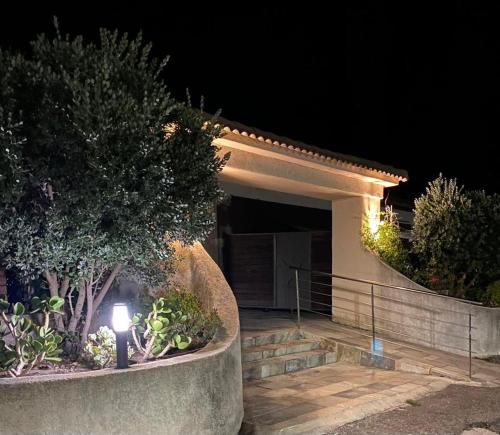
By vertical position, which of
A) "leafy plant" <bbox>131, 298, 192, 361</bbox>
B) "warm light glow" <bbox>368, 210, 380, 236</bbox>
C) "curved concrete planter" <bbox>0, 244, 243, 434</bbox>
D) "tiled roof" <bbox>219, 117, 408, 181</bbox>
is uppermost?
"tiled roof" <bbox>219, 117, 408, 181</bbox>

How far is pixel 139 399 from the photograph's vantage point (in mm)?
4730

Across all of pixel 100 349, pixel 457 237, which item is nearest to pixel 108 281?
pixel 100 349

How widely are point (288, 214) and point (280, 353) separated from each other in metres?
5.46

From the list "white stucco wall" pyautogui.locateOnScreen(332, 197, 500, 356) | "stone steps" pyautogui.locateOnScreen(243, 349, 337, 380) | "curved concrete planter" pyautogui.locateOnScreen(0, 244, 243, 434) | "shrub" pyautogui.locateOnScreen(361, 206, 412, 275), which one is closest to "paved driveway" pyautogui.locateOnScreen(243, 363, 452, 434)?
"stone steps" pyautogui.locateOnScreen(243, 349, 337, 380)

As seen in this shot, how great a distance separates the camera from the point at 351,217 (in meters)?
11.0

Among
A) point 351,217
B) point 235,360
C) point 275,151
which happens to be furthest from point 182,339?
point 351,217

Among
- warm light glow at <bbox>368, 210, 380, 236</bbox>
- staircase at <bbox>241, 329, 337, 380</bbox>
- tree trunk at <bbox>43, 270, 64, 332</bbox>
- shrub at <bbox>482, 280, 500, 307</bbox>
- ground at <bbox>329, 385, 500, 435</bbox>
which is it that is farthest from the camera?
warm light glow at <bbox>368, 210, 380, 236</bbox>

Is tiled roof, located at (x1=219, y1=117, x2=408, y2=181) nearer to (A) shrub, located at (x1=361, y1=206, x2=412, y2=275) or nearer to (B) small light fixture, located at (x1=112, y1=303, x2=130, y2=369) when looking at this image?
(A) shrub, located at (x1=361, y1=206, x2=412, y2=275)

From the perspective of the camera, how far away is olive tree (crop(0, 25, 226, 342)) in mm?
4832

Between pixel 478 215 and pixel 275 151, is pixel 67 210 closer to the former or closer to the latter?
pixel 275 151

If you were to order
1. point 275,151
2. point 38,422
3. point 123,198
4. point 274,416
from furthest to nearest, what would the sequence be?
point 275,151
point 274,416
point 123,198
point 38,422

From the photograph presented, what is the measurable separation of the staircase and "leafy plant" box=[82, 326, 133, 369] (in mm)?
2447

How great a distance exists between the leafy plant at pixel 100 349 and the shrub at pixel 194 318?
0.66m

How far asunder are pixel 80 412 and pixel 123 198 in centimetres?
174
